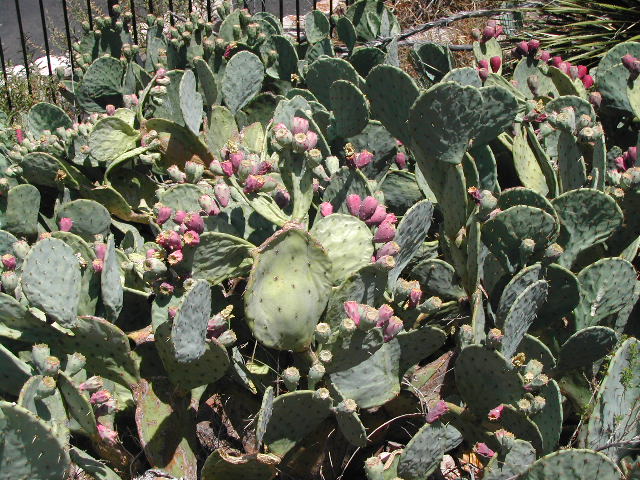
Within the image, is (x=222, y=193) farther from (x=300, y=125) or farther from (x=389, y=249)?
(x=389, y=249)

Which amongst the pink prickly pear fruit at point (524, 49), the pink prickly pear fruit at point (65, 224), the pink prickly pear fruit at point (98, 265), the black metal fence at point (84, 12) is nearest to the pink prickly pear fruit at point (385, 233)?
the pink prickly pear fruit at point (98, 265)

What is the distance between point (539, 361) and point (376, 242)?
66cm

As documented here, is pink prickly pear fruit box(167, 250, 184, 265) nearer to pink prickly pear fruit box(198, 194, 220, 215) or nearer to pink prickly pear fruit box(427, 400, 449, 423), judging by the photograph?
pink prickly pear fruit box(198, 194, 220, 215)

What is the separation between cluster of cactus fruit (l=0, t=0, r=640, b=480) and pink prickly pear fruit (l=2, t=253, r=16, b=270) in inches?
2.4

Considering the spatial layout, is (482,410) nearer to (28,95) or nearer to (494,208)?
(494,208)

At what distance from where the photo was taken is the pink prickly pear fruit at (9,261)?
266 cm

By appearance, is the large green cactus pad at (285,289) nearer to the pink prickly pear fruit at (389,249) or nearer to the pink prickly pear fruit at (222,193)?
the pink prickly pear fruit at (389,249)

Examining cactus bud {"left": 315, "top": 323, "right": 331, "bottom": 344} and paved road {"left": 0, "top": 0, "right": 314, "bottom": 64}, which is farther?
paved road {"left": 0, "top": 0, "right": 314, "bottom": 64}

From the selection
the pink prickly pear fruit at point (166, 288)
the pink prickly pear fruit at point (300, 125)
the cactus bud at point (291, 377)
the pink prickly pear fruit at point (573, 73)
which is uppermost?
the pink prickly pear fruit at point (300, 125)

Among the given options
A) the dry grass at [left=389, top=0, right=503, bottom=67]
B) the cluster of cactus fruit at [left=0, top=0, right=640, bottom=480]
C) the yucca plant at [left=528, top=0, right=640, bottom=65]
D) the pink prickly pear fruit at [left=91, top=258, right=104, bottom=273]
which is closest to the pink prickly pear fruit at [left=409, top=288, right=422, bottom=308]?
the cluster of cactus fruit at [left=0, top=0, right=640, bottom=480]

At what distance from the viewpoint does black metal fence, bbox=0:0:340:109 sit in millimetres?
6000

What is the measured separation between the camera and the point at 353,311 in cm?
238

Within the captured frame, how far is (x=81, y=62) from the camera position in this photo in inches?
166

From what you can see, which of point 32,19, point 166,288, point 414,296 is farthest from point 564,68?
point 32,19
